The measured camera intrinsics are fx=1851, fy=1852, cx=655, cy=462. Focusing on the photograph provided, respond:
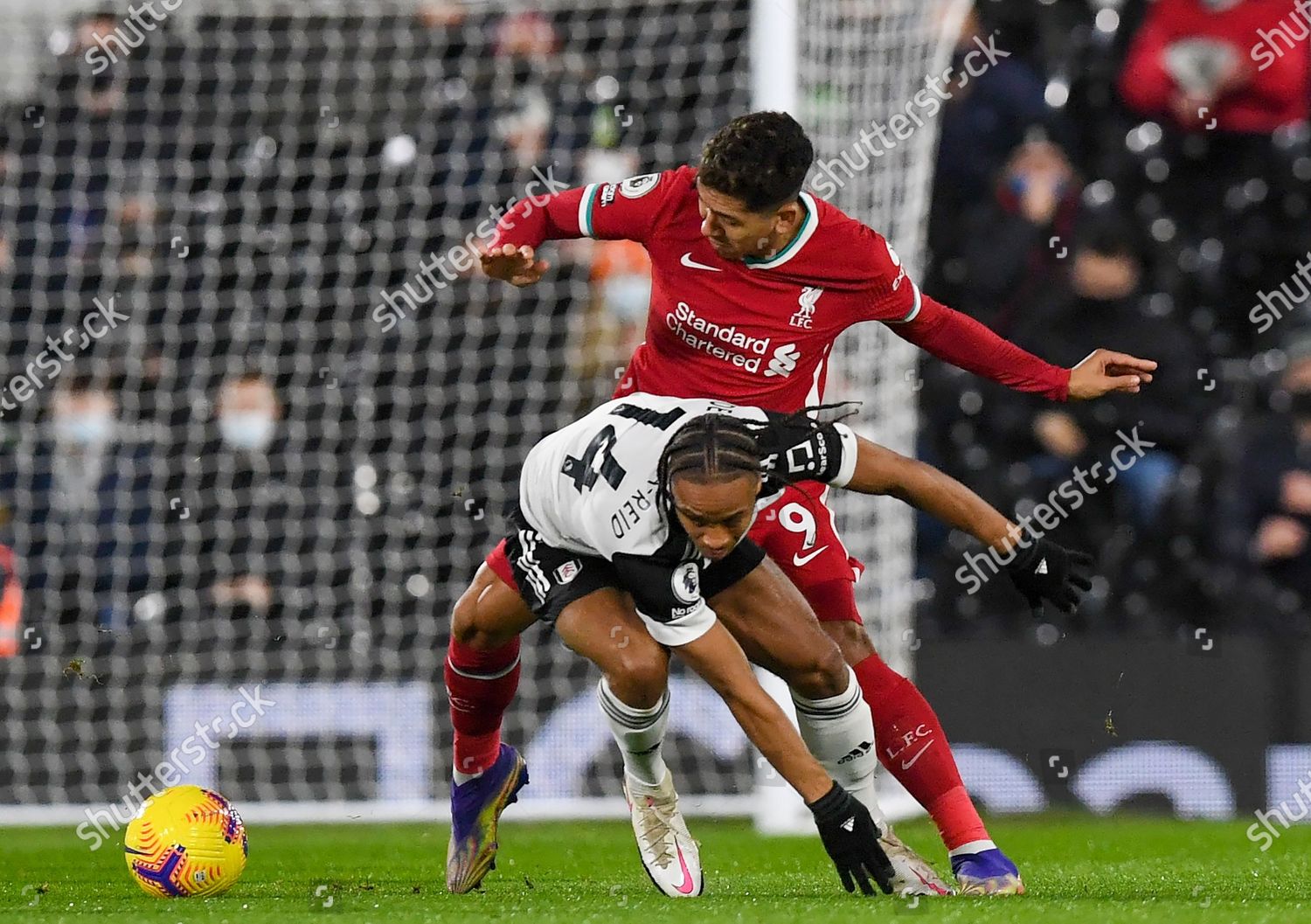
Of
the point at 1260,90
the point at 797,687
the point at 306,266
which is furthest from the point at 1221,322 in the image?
the point at 797,687

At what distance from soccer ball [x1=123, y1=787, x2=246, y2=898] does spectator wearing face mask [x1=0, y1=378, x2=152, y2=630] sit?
3445 millimetres

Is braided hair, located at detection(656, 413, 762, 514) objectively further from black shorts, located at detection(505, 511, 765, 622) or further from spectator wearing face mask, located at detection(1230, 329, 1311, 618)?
spectator wearing face mask, located at detection(1230, 329, 1311, 618)

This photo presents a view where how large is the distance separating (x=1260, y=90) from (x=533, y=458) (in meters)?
5.05

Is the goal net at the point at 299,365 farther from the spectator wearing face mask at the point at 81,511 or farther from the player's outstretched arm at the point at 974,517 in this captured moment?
the player's outstretched arm at the point at 974,517

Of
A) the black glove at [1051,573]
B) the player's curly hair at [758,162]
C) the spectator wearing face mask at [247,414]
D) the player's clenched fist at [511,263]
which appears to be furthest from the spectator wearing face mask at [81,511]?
the black glove at [1051,573]

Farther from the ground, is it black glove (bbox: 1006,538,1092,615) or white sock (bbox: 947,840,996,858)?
black glove (bbox: 1006,538,1092,615)

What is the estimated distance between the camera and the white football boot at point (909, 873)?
423 centimetres

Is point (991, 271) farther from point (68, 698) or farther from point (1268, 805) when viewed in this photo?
point (68, 698)

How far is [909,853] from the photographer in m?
4.36

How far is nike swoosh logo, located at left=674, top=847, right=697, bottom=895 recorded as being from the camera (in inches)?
175

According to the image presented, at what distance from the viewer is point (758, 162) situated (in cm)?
414

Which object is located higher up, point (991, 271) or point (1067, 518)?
point (991, 271)

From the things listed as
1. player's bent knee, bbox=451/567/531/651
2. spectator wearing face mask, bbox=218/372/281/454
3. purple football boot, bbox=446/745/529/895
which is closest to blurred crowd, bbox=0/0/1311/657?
spectator wearing face mask, bbox=218/372/281/454

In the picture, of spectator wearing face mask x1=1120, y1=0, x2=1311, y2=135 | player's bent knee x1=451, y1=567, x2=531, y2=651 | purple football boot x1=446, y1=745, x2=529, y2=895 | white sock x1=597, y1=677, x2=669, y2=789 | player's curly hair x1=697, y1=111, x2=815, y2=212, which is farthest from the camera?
spectator wearing face mask x1=1120, y1=0, x2=1311, y2=135
